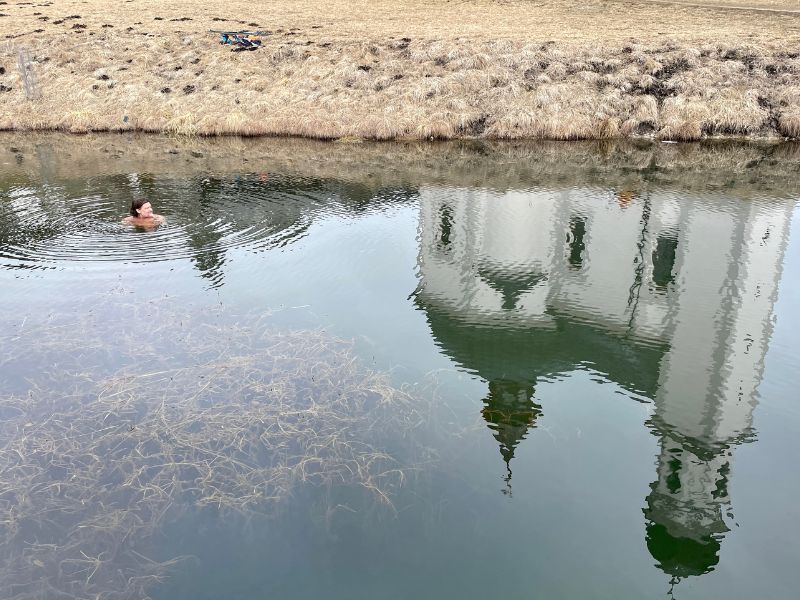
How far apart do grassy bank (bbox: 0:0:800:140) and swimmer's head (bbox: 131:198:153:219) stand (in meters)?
19.0

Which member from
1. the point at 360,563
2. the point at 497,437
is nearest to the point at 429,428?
the point at 497,437

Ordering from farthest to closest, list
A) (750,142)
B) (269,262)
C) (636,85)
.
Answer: (636,85)
(750,142)
(269,262)

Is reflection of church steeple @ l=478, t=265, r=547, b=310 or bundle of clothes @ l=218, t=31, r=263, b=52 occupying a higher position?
bundle of clothes @ l=218, t=31, r=263, b=52

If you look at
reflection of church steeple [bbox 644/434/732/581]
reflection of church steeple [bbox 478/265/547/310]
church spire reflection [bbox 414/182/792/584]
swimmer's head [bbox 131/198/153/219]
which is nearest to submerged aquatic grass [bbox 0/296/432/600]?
church spire reflection [bbox 414/182/792/584]

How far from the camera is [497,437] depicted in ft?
35.3

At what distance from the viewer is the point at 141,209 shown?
1942 cm

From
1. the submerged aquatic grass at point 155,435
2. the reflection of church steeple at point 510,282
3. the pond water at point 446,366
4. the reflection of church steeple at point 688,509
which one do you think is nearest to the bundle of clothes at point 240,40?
the pond water at point 446,366

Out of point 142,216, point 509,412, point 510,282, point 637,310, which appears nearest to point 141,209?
point 142,216

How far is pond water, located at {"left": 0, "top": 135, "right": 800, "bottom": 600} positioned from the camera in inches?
325

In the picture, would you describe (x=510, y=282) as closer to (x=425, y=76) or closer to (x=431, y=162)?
(x=431, y=162)

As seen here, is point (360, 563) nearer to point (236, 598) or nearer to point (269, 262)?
point (236, 598)

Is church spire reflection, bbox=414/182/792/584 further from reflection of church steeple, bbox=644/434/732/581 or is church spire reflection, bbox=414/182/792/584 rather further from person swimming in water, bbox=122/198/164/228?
person swimming in water, bbox=122/198/164/228

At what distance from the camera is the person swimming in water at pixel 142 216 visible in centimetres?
1942

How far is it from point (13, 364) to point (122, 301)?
312 cm
